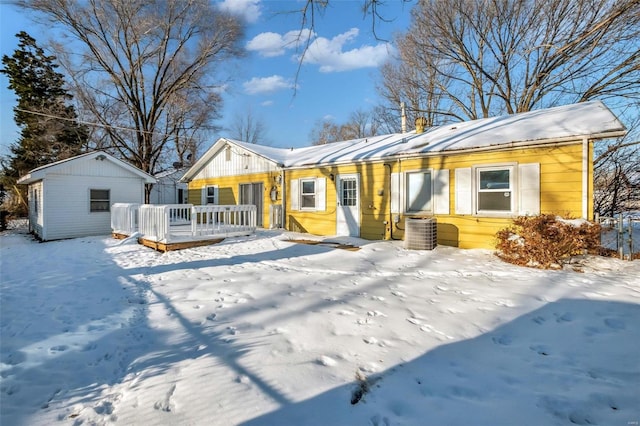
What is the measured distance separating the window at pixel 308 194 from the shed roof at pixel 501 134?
73 cm

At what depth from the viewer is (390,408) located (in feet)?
6.92

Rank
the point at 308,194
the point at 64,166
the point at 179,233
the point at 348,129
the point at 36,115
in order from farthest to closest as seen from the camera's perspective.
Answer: the point at 348,129, the point at 36,115, the point at 308,194, the point at 64,166, the point at 179,233

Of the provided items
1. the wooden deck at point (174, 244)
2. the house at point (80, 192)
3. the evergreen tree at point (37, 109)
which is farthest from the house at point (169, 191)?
the wooden deck at point (174, 244)

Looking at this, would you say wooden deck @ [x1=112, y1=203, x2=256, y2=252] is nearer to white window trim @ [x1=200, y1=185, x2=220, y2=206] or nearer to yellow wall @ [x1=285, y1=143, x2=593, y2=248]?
yellow wall @ [x1=285, y1=143, x2=593, y2=248]

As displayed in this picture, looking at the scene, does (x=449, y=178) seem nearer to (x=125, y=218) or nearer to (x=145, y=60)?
(x=125, y=218)

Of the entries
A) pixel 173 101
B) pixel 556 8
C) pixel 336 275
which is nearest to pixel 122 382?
pixel 336 275

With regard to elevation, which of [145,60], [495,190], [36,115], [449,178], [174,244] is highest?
[145,60]

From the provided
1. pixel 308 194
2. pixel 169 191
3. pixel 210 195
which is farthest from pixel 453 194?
pixel 169 191

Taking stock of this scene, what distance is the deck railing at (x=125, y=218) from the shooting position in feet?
34.5

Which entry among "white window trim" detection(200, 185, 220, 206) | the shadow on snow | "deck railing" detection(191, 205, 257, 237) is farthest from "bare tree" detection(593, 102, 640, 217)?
"white window trim" detection(200, 185, 220, 206)

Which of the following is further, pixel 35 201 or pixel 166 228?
pixel 35 201

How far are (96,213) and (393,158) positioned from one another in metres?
12.1

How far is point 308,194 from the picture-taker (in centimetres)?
1170

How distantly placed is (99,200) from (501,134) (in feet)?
49.0
